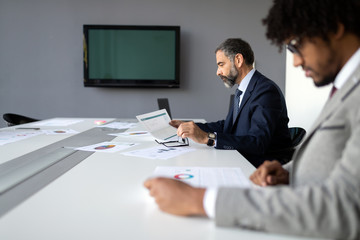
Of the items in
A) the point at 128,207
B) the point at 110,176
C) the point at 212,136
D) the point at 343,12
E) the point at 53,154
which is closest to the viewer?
the point at 343,12

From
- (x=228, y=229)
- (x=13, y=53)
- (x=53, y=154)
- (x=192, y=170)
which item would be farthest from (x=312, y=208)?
(x=13, y=53)

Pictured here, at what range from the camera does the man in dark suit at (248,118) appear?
1.67 meters

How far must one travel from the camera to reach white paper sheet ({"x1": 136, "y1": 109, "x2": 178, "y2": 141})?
1729mm

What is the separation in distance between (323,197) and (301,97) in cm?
414

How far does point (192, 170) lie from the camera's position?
3.92 feet

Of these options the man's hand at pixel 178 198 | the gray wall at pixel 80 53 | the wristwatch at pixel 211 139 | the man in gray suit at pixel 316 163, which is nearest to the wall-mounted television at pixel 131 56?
the gray wall at pixel 80 53

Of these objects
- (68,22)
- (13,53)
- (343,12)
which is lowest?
(343,12)

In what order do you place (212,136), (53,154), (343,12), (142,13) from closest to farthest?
(343,12), (53,154), (212,136), (142,13)

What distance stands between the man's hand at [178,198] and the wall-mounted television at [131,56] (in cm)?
409

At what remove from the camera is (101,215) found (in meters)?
0.78

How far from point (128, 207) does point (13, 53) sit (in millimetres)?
4987

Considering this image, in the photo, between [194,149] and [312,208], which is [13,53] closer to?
[194,149]

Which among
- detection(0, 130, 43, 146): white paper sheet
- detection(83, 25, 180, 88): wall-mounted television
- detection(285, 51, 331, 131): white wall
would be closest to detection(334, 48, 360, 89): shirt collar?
detection(0, 130, 43, 146): white paper sheet

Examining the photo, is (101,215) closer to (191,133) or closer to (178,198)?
(178,198)
